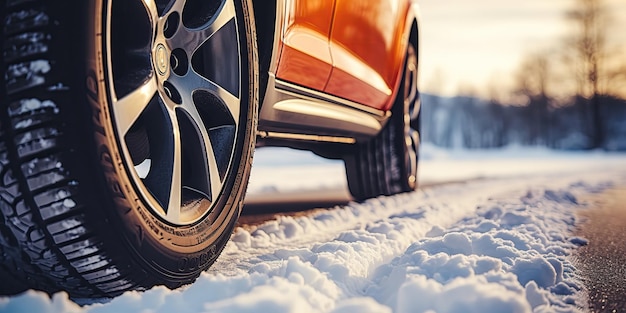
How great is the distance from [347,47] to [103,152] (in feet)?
5.95

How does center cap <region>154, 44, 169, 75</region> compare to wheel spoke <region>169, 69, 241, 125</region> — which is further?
wheel spoke <region>169, 69, 241, 125</region>

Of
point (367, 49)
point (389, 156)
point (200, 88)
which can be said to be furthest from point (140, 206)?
point (389, 156)

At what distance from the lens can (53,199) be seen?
1436 millimetres

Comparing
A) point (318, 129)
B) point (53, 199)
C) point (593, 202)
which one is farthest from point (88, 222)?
point (593, 202)

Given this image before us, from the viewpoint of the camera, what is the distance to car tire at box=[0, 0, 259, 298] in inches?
56.3

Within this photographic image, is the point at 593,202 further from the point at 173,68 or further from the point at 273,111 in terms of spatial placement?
the point at 173,68

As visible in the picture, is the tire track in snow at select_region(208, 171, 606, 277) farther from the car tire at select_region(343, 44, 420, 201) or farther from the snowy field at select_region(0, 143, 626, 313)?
the car tire at select_region(343, 44, 420, 201)

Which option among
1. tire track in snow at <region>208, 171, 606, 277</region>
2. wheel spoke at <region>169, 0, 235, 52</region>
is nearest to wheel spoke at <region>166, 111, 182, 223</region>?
wheel spoke at <region>169, 0, 235, 52</region>

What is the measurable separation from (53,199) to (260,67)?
115 centimetres

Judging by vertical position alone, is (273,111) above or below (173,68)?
below

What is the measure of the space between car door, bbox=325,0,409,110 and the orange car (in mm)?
32

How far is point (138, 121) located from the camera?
80.0 inches

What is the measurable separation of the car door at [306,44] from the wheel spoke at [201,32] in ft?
1.30

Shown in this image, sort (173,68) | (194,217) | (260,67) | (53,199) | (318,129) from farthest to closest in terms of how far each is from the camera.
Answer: (318,129)
(260,67)
(173,68)
(194,217)
(53,199)
